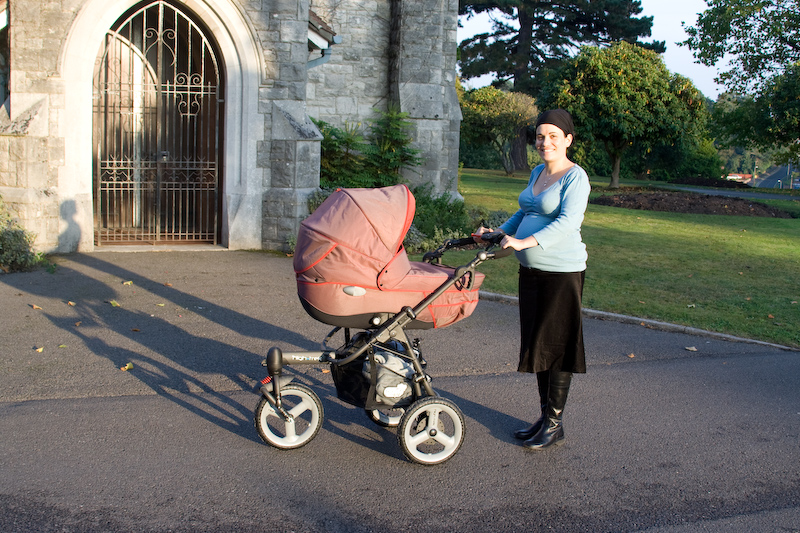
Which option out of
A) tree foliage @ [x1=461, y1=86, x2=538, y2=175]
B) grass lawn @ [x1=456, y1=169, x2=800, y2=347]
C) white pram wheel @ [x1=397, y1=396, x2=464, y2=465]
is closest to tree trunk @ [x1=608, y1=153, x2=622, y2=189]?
tree foliage @ [x1=461, y1=86, x2=538, y2=175]

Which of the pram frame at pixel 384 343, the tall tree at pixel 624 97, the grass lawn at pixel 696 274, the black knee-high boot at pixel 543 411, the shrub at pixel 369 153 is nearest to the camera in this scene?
the pram frame at pixel 384 343

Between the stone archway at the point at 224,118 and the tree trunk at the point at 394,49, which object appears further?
the tree trunk at the point at 394,49

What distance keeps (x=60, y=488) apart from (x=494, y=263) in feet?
26.1

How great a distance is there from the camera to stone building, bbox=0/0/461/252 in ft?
33.6

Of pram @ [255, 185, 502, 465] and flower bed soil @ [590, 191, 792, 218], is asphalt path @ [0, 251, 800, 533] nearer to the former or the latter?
pram @ [255, 185, 502, 465]

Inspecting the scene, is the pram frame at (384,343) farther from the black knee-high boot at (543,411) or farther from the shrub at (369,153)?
the shrub at (369,153)

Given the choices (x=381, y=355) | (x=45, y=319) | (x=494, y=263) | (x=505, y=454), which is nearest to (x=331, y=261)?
(x=381, y=355)

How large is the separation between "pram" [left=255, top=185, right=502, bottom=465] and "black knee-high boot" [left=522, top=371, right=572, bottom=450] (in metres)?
0.56

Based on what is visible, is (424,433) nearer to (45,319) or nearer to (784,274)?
(45,319)

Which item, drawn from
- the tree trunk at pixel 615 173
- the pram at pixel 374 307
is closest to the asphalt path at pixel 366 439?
the pram at pixel 374 307

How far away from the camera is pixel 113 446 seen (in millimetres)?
4246

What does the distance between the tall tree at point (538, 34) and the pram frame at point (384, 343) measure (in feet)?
126

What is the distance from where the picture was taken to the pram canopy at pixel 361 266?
3.98 meters

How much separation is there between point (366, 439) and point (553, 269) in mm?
1480
